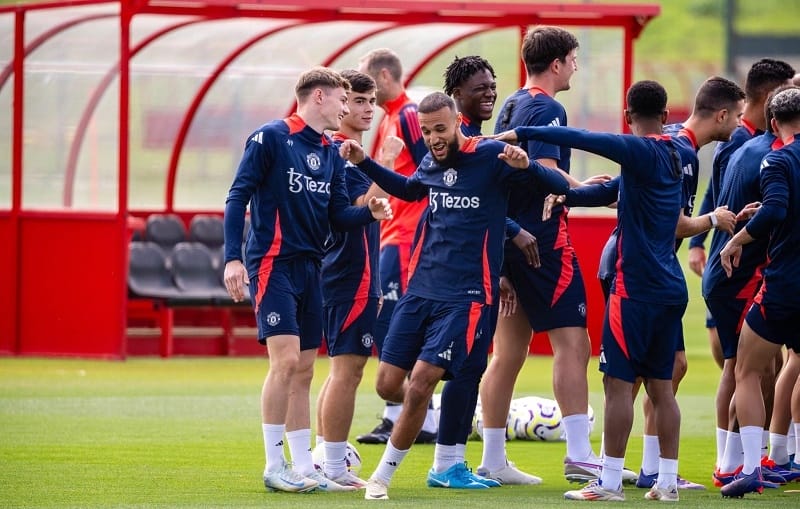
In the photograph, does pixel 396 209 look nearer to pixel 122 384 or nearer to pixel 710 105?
pixel 710 105

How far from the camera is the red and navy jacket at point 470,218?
766cm

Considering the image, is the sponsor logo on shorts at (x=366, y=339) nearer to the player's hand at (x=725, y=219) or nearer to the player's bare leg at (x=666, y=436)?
the player's bare leg at (x=666, y=436)

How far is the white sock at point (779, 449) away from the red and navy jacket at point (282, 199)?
2597 mm

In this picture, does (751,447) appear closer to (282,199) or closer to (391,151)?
(391,151)

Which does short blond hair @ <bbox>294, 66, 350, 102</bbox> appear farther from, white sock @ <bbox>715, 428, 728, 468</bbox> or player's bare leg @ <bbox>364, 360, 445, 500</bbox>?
white sock @ <bbox>715, 428, 728, 468</bbox>

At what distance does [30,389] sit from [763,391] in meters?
6.56

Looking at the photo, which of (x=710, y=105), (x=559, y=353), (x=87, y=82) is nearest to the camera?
(x=710, y=105)

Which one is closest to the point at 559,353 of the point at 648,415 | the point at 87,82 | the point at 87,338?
the point at 648,415

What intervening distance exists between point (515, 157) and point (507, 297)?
125 cm

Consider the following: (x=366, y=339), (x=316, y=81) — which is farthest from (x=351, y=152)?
(x=366, y=339)

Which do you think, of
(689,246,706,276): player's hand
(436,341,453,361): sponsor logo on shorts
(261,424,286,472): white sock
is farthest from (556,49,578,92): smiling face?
(261,424,286,472): white sock

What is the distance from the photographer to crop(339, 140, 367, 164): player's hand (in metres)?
7.68

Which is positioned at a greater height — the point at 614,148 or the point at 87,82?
the point at 87,82

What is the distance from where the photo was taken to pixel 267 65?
1781cm
